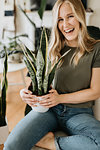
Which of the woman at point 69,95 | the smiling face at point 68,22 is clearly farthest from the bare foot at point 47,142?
the smiling face at point 68,22

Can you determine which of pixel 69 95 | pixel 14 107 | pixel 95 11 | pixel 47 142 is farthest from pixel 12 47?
pixel 47 142

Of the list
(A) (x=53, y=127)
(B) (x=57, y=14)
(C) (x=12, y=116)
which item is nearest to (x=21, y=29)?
(C) (x=12, y=116)

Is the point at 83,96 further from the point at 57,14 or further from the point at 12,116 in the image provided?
the point at 12,116

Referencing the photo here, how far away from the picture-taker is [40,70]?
3.35 feet

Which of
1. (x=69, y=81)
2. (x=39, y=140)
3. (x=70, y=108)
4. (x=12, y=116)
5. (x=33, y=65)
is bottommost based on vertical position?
(x=12, y=116)

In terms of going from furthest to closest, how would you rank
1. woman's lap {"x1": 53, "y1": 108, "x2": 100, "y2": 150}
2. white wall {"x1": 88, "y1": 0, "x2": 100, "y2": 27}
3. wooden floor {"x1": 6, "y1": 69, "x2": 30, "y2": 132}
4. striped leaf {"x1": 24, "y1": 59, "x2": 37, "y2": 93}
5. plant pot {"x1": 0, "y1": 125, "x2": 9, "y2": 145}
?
white wall {"x1": 88, "y1": 0, "x2": 100, "y2": 27} → wooden floor {"x1": 6, "y1": 69, "x2": 30, "y2": 132} → plant pot {"x1": 0, "y1": 125, "x2": 9, "y2": 145} → striped leaf {"x1": 24, "y1": 59, "x2": 37, "y2": 93} → woman's lap {"x1": 53, "y1": 108, "x2": 100, "y2": 150}

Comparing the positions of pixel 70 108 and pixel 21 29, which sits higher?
pixel 21 29

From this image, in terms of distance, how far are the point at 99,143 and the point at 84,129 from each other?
11 cm

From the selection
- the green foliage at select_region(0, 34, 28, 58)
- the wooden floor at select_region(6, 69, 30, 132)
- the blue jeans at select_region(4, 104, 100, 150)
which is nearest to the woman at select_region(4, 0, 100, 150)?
the blue jeans at select_region(4, 104, 100, 150)

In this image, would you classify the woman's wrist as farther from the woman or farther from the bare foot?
the bare foot

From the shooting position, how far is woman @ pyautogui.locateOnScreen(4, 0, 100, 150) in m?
1.00

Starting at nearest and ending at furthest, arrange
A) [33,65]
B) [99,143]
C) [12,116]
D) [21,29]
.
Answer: [99,143] → [33,65] → [12,116] → [21,29]

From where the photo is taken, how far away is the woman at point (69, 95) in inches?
39.5

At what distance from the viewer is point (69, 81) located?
1196 millimetres
